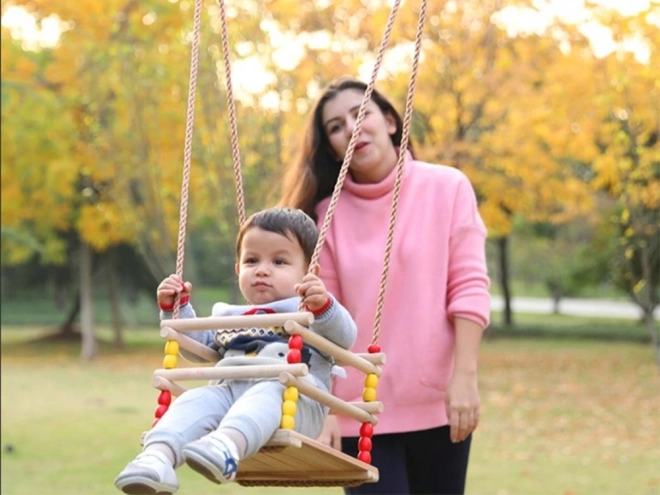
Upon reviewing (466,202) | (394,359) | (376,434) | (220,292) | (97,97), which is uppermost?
(97,97)

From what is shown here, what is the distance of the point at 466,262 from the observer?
3.75m

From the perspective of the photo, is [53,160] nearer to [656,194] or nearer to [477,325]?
[656,194]

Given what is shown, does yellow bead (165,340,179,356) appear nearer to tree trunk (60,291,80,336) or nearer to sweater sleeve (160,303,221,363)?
sweater sleeve (160,303,221,363)

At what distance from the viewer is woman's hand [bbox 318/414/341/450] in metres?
3.58

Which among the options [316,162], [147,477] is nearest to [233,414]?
[147,477]

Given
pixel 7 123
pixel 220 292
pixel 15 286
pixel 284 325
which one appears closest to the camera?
pixel 284 325

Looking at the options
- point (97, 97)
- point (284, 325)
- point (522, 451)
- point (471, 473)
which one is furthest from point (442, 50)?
point (284, 325)

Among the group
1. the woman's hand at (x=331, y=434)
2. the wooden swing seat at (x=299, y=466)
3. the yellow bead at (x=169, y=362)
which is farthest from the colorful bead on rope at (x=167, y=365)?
the woman's hand at (x=331, y=434)

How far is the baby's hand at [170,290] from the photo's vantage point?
3.17m

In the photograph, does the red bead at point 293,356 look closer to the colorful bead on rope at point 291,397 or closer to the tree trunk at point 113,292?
the colorful bead on rope at point 291,397

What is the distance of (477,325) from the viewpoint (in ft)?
12.1

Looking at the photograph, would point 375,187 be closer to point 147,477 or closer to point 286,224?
point 286,224

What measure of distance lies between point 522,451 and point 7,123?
18.9 ft

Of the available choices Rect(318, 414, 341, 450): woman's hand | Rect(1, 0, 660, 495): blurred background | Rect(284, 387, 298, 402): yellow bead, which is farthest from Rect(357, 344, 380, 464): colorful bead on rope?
Rect(1, 0, 660, 495): blurred background
